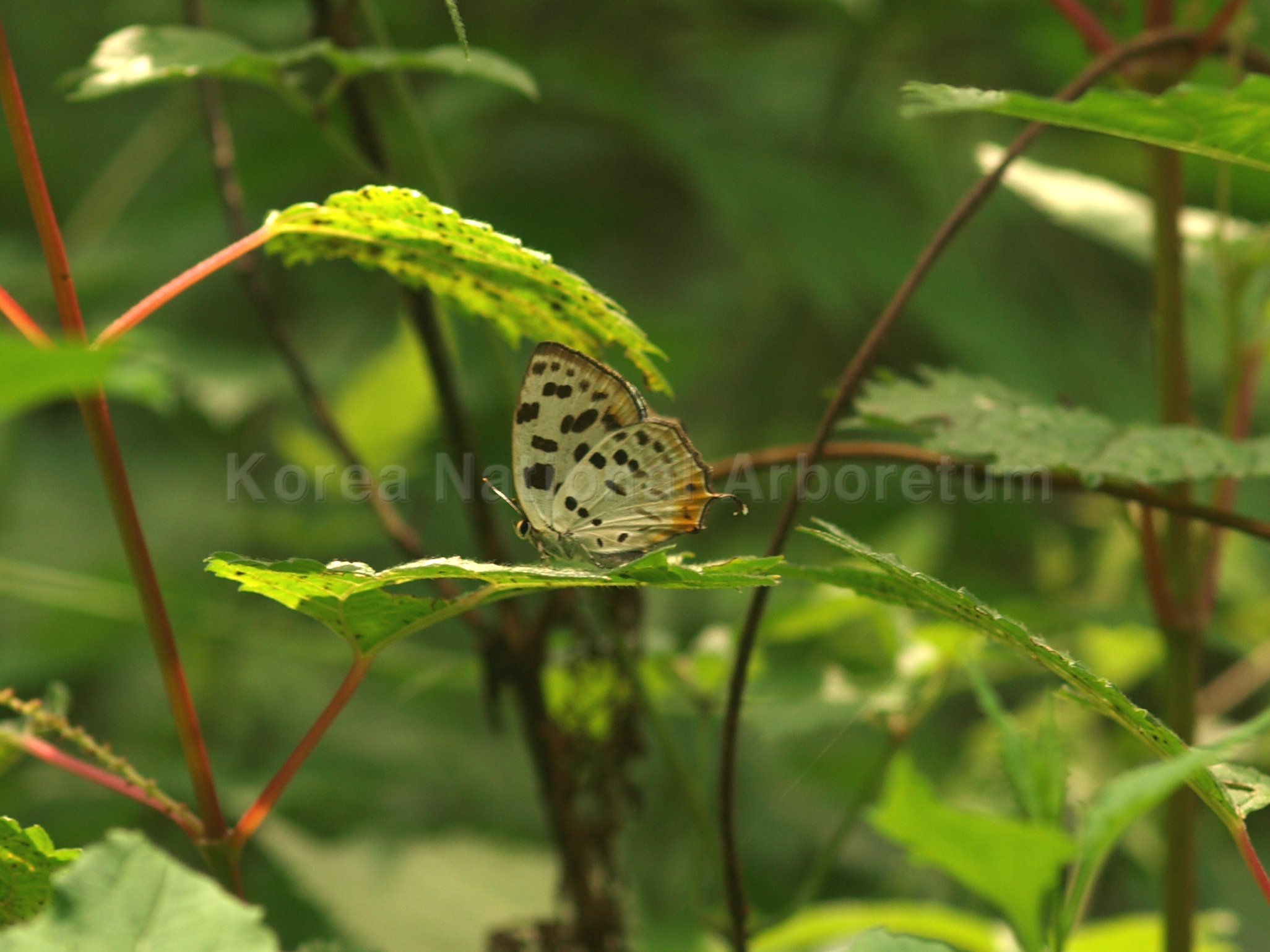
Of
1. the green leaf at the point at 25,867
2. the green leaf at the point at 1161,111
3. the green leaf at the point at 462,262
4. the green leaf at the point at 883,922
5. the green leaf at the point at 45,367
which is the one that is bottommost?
the green leaf at the point at 883,922

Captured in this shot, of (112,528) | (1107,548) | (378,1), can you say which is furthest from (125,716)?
(1107,548)

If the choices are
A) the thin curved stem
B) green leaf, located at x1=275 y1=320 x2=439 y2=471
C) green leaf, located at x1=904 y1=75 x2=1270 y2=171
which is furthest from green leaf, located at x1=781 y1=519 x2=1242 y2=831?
green leaf, located at x1=275 y1=320 x2=439 y2=471

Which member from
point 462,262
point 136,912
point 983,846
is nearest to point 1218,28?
point 462,262

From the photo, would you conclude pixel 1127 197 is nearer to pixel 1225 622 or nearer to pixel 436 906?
pixel 1225 622

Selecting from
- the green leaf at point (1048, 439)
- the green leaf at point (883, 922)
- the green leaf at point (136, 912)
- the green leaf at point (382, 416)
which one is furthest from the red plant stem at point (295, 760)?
the green leaf at point (382, 416)

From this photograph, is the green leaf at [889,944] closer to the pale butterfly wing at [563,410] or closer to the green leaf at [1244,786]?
the green leaf at [1244,786]
